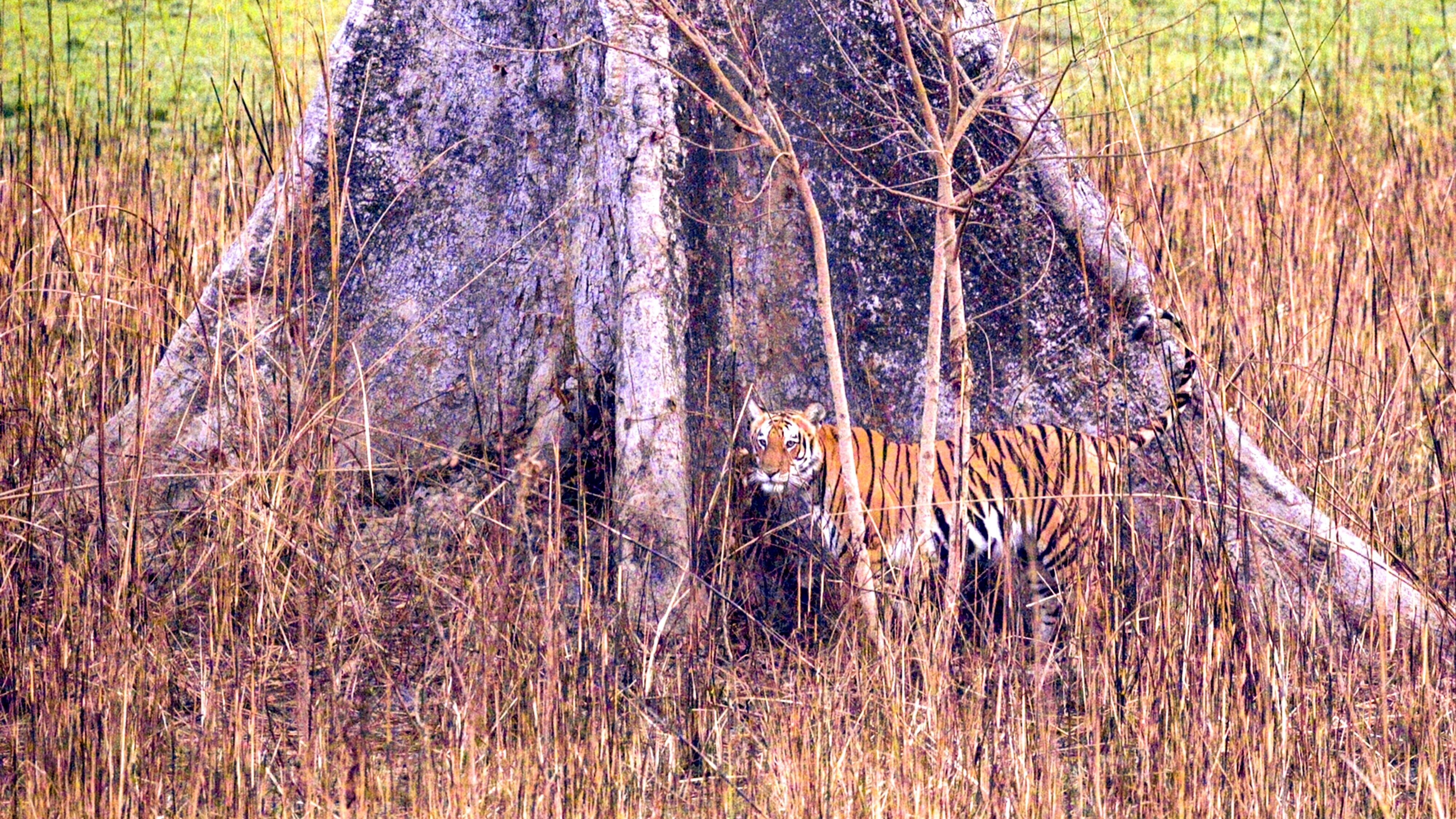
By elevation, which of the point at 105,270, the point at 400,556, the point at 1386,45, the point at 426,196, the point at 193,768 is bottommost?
the point at 193,768

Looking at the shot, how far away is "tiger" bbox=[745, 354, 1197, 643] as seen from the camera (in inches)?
118

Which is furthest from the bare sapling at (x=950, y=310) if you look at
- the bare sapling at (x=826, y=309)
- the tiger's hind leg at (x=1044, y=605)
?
the tiger's hind leg at (x=1044, y=605)

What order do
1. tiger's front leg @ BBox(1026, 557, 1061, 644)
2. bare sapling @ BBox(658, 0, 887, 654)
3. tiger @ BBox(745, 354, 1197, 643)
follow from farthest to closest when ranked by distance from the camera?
tiger @ BBox(745, 354, 1197, 643), tiger's front leg @ BBox(1026, 557, 1061, 644), bare sapling @ BBox(658, 0, 887, 654)

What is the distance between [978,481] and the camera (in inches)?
123

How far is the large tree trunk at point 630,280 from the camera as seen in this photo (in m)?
2.95

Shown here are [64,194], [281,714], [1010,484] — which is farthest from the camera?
[64,194]

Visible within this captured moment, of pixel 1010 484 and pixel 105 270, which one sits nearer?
pixel 105 270

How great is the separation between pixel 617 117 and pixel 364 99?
68 cm

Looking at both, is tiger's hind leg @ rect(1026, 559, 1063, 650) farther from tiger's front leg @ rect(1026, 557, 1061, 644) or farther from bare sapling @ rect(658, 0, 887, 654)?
bare sapling @ rect(658, 0, 887, 654)

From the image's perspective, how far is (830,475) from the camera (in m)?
3.15

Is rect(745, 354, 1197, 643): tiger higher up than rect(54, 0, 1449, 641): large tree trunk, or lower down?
lower down

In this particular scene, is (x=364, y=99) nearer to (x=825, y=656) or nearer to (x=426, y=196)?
(x=426, y=196)

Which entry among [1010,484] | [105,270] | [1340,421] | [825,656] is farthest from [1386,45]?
[105,270]

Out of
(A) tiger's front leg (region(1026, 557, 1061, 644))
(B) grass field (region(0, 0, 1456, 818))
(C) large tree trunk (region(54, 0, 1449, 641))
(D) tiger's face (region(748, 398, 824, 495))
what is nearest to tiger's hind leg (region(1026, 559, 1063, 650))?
(A) tiger's front leg (region(1026, 557, 1061, 644))
